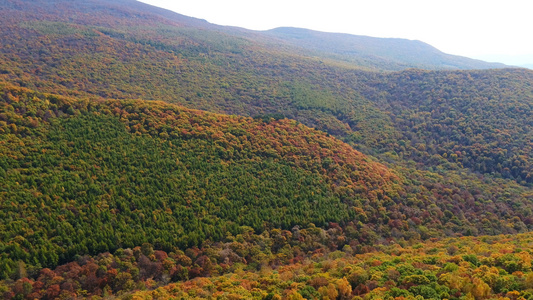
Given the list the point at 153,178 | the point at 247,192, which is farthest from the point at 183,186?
the point at 247,192

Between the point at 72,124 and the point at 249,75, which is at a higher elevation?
the point at 249,75

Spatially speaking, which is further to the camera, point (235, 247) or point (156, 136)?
point (156, 136)

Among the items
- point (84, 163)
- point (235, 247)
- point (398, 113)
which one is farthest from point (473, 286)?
point (398, 113)

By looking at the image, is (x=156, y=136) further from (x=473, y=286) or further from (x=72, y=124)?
(x=473, y=286)

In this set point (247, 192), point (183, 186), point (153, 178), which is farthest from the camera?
point (247, 192)

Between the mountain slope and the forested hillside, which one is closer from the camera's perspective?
the forested hillside

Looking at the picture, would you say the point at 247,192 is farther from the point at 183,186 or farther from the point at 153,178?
the point at 153,178

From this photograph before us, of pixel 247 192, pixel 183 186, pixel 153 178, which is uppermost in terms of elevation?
pixel 153 178

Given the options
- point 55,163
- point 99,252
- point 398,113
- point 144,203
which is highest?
point 398,113
